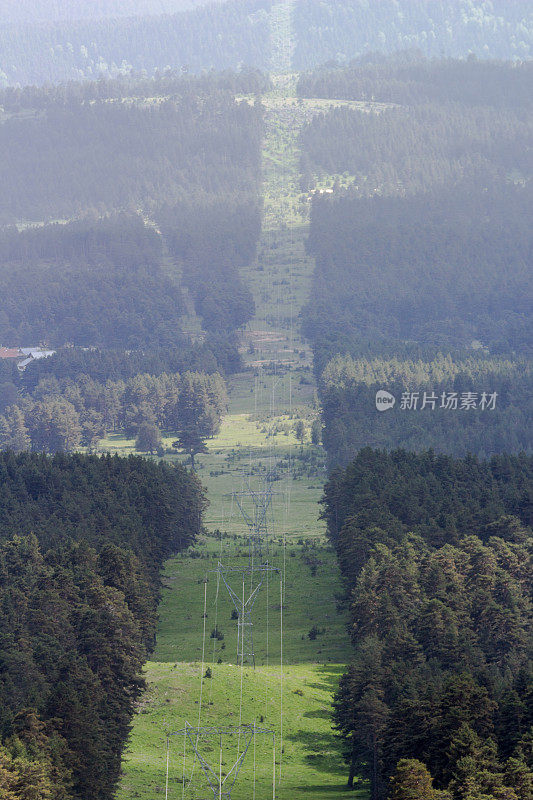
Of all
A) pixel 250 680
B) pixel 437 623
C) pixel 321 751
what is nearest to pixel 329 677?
pixel 250 680

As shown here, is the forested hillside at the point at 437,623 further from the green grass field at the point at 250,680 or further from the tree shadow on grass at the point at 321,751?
the green grass field at the point at 250,680

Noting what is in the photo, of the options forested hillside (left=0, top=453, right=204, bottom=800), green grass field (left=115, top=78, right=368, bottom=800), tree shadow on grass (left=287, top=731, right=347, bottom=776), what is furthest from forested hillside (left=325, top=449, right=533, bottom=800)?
forested hillside (left=0, top=453, right=204, bottom=800)

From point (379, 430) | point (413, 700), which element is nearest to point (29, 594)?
point (413, 700)

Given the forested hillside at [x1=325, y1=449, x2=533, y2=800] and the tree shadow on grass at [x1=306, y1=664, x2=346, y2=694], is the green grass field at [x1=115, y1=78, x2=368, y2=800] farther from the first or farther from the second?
the forested hillside at [x1=325, y1=449, x2=533, y2=800]

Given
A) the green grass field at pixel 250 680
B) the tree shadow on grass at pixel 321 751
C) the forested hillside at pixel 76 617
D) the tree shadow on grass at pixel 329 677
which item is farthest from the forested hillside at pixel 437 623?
the forested hillside at pixel 76 617

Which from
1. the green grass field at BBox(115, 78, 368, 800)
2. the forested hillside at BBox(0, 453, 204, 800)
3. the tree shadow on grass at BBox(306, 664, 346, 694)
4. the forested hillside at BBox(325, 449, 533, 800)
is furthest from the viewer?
Result: the tree shadow on grass at BBox(306, 664, 346, 694)
